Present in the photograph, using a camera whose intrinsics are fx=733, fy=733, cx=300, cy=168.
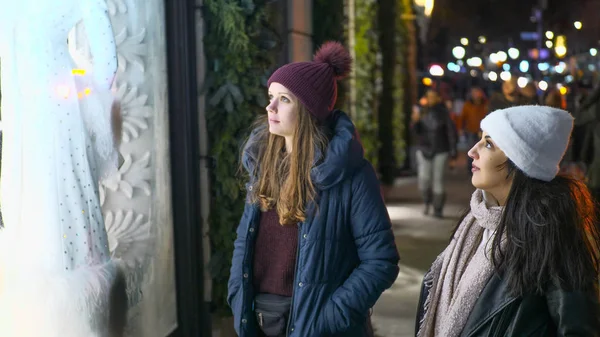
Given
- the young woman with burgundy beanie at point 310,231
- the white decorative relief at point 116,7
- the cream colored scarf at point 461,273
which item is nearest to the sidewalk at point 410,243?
the cream colored scarf at point 461,273

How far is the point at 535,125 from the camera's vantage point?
2221mm

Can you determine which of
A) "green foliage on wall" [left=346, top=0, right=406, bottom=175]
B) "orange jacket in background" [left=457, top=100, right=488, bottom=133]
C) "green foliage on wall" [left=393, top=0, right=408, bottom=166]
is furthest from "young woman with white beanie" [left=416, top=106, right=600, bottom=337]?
"green foliage on wall" [left=393, top=0, right=408, bottom=166]

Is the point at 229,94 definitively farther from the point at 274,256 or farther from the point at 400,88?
the point at 400,88

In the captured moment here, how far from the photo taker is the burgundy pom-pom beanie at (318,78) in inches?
115

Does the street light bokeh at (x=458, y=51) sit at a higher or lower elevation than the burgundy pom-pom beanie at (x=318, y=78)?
higher

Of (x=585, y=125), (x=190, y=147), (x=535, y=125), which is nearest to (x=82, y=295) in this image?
(x=190, y=147)

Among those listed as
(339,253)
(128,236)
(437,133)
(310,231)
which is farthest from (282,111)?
(437,133)

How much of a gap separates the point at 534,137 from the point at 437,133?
27.0ft

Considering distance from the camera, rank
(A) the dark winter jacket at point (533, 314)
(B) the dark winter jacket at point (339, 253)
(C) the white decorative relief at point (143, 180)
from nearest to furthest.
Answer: (A) the dark winter jacket at point (533, 314) → (B) the dark winter jacket at point (339, 253) → (C) the white decorative relief at point (143, 180)

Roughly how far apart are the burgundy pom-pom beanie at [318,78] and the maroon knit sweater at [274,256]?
1.55 feet

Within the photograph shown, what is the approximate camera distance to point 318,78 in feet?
9.76

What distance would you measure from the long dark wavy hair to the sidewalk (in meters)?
0.50

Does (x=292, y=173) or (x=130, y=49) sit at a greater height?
(x=130, y=49)

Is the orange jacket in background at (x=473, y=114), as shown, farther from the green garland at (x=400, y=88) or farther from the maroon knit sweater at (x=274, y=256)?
the maroon knit sweater at (x=274, y=256)
